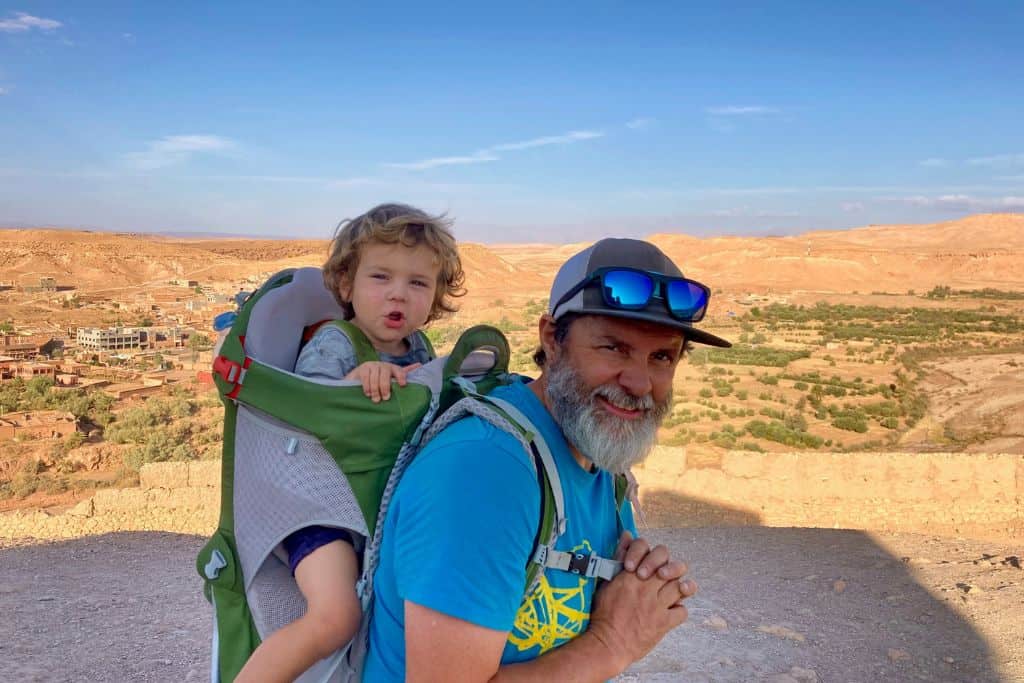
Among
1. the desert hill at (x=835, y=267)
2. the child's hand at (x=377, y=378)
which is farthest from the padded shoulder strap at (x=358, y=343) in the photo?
the desert hill at (x=835, y=267)

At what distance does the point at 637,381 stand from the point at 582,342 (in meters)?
0.17

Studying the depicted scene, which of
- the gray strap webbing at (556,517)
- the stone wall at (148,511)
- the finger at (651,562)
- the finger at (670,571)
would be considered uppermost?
the gray strap webbing at (556,517)

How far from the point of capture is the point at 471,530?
1.46 m

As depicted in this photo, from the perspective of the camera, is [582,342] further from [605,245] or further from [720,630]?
[720,630]

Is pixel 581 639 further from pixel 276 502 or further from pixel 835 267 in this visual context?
pixel 835 267

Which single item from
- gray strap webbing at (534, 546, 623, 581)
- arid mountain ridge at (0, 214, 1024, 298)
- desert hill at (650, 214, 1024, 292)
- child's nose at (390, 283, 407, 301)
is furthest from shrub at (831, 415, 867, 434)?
desert hill at (650, 214, 1024, 292)

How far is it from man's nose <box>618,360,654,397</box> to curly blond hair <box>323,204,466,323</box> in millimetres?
1285

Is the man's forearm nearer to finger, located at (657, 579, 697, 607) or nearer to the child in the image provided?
finger, located at (657, 579, 697, 607)

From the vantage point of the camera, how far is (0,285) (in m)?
35.7

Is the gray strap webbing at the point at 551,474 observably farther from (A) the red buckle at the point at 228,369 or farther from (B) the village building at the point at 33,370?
(B) the village building at the point at 33,370

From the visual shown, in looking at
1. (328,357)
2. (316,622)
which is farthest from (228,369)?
(316,622)

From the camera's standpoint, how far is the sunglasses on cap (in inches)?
75.2

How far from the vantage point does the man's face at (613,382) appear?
190cm

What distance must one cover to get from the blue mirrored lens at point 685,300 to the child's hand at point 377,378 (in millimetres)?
676
